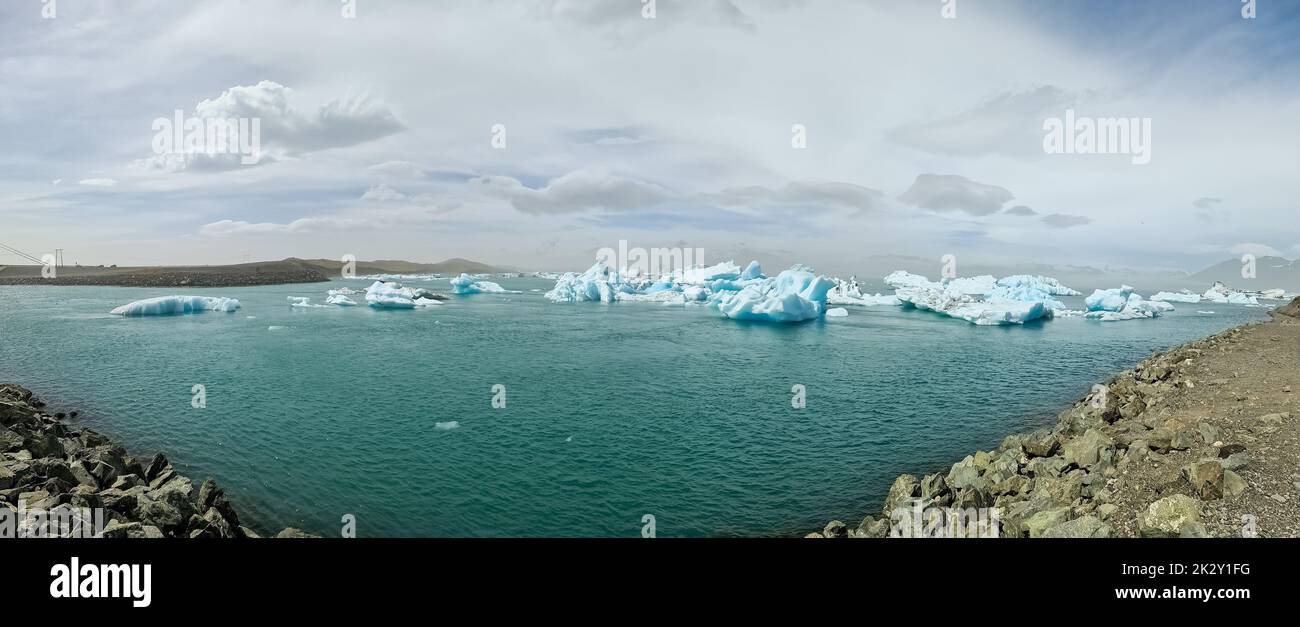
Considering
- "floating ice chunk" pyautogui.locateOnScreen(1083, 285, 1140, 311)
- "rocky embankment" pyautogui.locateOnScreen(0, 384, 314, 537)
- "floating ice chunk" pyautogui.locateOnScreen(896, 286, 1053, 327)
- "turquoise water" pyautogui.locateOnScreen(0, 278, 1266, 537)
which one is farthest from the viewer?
"floating ice chunk" pyautogui.locateOnScreen(1083, 285, 1140, 311)

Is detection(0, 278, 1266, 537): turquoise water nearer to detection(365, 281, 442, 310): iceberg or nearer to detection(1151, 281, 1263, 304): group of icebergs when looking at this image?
detection(365, 281, 442, 310): iceberg

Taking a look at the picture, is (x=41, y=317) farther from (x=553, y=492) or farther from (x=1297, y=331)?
(x=1297, y=331)

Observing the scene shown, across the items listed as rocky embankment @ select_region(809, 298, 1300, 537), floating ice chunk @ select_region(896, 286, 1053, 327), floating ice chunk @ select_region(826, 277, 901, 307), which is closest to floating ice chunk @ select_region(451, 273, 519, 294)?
floating ice chunk @ select_region(826, 277, 901, 307)

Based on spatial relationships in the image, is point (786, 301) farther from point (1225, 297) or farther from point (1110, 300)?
point (1225, 297)

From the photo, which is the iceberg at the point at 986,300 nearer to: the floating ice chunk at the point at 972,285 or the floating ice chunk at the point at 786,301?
the floating ice chunk at the point at 972,285

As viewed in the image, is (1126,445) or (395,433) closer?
(1126,445)
